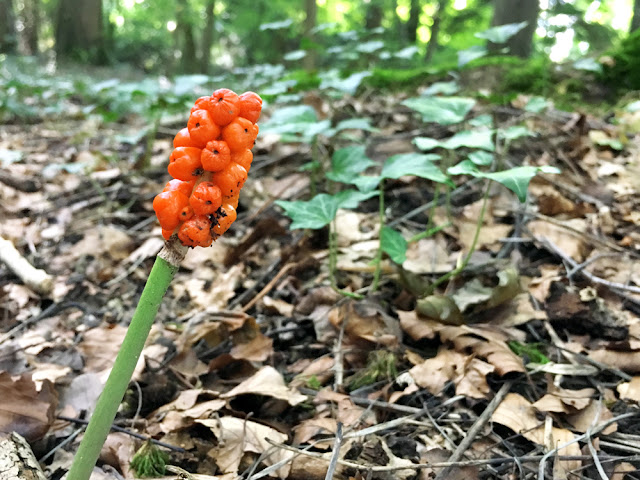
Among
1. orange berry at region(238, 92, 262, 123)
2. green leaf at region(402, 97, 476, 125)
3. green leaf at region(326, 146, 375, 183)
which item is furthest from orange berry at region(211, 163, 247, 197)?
green leaf at region(402, 97, 476, 125)

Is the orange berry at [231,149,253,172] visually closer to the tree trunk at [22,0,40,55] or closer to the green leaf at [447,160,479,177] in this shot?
the green leaf at [447,160,479,177]

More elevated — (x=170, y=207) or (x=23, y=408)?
(x=170, y=207)

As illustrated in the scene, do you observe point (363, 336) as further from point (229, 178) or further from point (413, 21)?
point (413, 21)

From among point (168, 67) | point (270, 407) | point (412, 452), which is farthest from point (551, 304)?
point (168, 67)

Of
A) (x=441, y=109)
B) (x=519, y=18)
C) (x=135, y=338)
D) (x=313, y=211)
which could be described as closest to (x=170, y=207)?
(x=135, y=338)

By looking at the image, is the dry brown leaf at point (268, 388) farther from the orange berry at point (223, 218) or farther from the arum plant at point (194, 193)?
the orange berry at point (223, 218)
